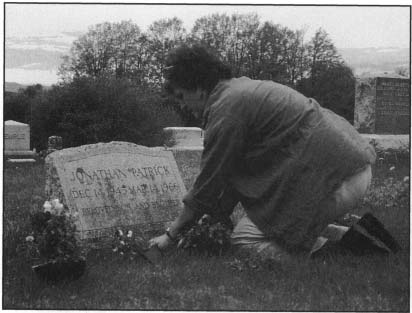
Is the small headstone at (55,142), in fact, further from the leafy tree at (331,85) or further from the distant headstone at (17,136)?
the leafy tree at (331,85)

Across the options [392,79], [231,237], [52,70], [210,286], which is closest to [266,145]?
[231,237]

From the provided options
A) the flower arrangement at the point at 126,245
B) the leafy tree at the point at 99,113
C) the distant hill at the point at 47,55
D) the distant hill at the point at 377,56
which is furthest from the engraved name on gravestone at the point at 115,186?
the leafy tree at the point at 99,113

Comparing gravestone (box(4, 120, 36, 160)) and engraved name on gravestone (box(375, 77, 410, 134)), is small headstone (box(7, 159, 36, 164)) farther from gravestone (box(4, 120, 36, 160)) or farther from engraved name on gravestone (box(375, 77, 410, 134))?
engraved name on gravestone (box(375, 77, 410, 134))

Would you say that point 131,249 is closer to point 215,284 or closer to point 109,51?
point 215,284

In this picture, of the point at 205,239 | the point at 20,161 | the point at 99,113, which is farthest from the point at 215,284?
the point at 20,161

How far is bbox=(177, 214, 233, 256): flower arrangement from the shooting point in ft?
14.3

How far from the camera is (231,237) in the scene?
4.40 metres

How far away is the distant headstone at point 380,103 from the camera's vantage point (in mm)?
11258

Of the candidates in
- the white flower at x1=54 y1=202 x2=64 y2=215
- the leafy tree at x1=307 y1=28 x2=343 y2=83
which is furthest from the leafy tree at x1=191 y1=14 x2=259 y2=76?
the white flower at x1=54 y1=202 x2=64 y2=215

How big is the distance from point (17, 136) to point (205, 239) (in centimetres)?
874

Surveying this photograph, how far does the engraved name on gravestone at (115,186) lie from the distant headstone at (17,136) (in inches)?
295

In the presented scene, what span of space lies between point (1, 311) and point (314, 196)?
7.30 ft

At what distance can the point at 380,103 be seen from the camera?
1133cm

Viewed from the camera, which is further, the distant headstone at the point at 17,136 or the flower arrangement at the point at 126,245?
the distant headstone at the point at 17,136
